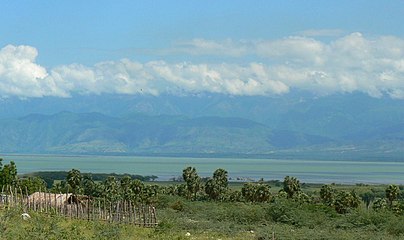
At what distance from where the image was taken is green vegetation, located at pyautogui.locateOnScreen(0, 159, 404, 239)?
107 ft

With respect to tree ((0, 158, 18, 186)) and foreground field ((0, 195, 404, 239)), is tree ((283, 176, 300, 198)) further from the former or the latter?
tree ((0, 158, 18, 186))

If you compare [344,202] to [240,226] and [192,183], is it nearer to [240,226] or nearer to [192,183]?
[192,183]

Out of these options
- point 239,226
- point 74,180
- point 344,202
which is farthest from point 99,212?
point 74,180

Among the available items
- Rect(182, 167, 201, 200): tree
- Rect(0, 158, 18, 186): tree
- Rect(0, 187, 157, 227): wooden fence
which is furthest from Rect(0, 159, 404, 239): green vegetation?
Rect(0, 187, 157, 227): wooden fence

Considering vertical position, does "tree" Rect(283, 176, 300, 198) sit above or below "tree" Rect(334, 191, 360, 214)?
above

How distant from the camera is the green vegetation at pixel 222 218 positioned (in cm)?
3275

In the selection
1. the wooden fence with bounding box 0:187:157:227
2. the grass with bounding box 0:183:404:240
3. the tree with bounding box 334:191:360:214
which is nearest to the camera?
the grass with bounding box 0:183:404:240

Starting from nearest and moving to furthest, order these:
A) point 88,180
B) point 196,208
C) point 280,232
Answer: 1. point 280,232
2. point 196,208
3. point 88,180

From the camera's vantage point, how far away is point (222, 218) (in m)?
65.2

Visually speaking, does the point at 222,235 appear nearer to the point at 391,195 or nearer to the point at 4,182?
the point at 4,182

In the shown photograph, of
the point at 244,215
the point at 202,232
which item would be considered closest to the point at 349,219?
the point at 244,215

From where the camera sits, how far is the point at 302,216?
61406mm

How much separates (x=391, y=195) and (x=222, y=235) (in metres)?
63.2

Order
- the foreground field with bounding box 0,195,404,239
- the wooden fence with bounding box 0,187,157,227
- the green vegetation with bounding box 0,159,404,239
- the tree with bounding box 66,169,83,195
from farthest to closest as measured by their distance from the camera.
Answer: the tree with bounding box 66,169,83,195
the wooden fence with bounding box 0,187,157,227
the green vegetation with bounding box 0,159,404,239
the foreground field with bounding box 0,195,404,239
